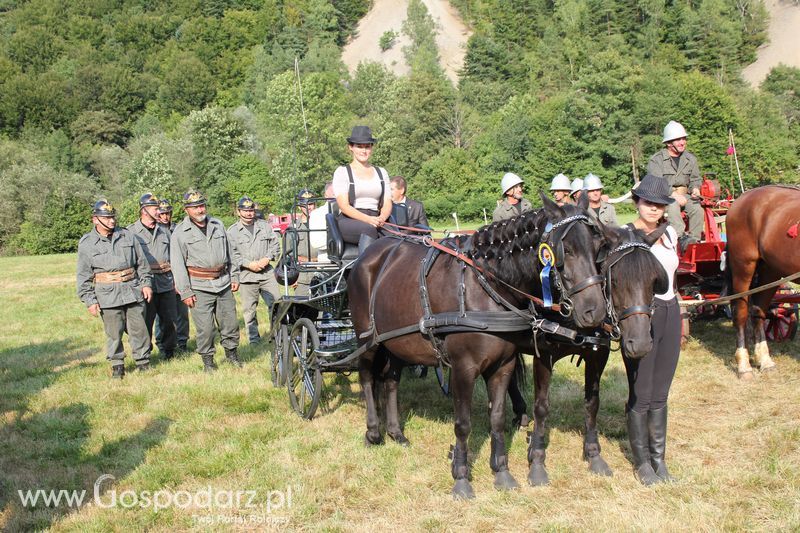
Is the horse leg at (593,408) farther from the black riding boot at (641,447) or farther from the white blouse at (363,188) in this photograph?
the white blouse at (363,188)

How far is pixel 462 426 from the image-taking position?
4.87 metres

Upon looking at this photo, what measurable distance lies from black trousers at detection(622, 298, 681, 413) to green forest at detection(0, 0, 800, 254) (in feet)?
85.0

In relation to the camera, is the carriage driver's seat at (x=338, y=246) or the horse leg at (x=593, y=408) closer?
the horse leg at (x=593, y=408)

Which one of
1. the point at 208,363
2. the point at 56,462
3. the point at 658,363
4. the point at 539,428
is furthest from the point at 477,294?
the point at 208,363

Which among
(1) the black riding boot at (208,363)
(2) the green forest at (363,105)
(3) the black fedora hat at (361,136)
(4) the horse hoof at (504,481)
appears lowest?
(4) the horse hoof at (504,481)

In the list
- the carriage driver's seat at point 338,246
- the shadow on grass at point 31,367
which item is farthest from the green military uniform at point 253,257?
the carriage driver's seat at point 338,246

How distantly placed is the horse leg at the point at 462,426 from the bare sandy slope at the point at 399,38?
103607 mm

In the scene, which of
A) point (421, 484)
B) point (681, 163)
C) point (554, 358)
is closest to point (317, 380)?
point (421, 484)

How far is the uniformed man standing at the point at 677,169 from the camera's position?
8.23 metres

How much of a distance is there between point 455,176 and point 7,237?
34.6m

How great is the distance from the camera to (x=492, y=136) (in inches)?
2420

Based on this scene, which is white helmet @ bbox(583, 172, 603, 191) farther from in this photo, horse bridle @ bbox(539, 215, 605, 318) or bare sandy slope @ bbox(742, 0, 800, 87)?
bare sandy slope @ bbox(742, 0, 800, 87)

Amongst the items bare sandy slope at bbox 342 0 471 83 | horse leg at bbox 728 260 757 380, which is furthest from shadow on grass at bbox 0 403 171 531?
bare sandy slope at bbox 342 0 471 83

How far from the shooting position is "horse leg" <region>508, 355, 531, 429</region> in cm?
636
